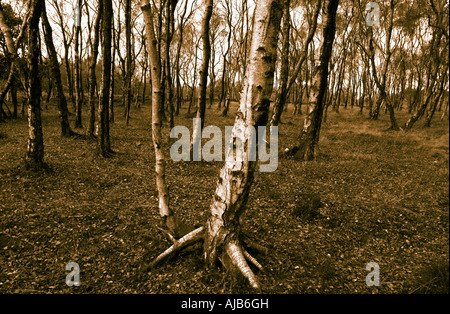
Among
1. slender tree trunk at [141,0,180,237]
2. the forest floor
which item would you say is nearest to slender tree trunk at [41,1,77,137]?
the forest floor

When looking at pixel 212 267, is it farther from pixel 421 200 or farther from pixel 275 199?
pixel 421 200

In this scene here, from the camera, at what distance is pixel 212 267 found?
3.65m

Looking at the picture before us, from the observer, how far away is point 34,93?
7129 mm

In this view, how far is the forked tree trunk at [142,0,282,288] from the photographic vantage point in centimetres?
312

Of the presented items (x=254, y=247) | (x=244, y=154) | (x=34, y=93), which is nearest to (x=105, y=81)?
(x=34, y=93)

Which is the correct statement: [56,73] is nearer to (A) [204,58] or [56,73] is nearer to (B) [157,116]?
(A) [204,58]

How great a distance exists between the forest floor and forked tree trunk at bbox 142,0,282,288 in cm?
31

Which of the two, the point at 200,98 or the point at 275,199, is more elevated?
the point at 200,98

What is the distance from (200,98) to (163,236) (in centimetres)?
607

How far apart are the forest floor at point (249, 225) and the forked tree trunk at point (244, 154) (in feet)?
1.03

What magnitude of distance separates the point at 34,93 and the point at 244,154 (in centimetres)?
717
